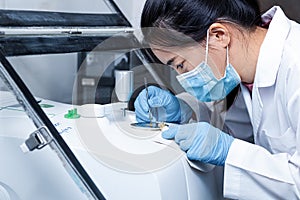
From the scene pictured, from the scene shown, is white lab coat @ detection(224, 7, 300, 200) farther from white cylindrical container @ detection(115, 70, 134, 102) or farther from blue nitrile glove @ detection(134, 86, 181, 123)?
white cylindrical container @ detection(115, 70, 134, 102)

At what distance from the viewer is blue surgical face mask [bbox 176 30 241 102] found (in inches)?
40.8

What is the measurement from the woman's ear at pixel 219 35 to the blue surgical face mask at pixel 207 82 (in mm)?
46

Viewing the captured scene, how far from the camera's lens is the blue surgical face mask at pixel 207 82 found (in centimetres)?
104

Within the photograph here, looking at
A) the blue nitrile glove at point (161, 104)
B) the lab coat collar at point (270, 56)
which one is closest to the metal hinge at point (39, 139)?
the blue nitrile glove at point (161, 104)

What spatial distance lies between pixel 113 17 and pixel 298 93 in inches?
27.8

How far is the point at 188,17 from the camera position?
968mm

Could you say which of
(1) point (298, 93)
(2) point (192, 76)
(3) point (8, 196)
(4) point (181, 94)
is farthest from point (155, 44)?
(3) point (8, 196)

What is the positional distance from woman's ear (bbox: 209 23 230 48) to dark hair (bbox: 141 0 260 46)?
0.05 ft

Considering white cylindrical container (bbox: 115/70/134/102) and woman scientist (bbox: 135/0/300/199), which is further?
white cylindrical container (bbox: 115/70/134/102)

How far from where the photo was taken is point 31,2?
48.0 inches

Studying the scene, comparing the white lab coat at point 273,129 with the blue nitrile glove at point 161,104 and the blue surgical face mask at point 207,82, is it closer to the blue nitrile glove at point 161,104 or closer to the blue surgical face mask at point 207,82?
the blue surgical face mask at point 207,82

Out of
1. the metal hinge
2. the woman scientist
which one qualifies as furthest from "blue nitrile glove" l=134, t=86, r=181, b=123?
the metal hinge

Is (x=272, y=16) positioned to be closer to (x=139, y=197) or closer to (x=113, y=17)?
(x=113, y=17)

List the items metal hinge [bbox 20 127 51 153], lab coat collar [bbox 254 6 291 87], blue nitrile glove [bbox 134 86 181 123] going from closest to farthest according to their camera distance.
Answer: metal hinge [bbox 20 127 51 153]
lab coat collar [bbox 254 6 291 87]
blue nitrile glove [bbox 134 86 181 123]
